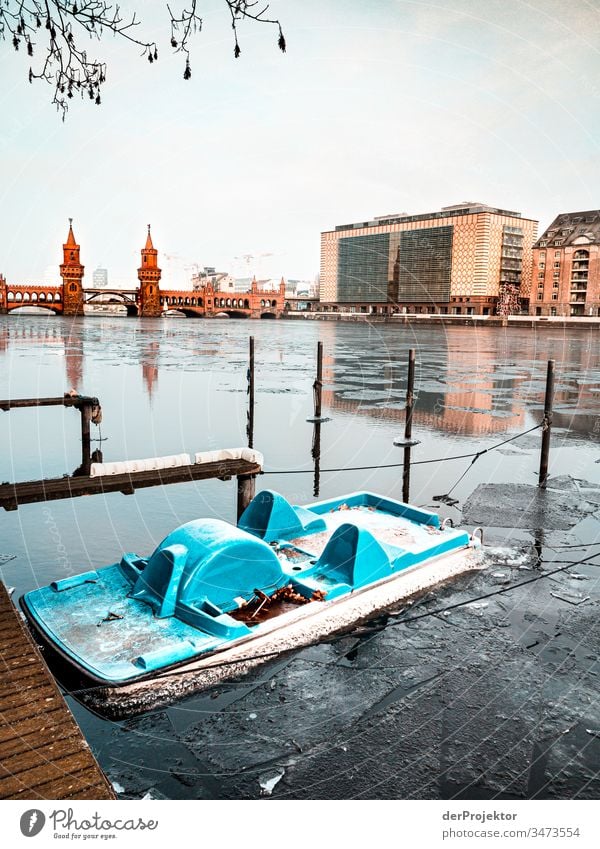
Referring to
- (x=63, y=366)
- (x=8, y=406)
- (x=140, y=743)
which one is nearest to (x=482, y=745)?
(x=140, y=743)

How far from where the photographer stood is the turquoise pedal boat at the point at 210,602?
23.0 ft

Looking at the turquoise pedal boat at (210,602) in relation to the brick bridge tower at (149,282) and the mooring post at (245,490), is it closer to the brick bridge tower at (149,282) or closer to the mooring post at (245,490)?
the mooring post at (245,490)

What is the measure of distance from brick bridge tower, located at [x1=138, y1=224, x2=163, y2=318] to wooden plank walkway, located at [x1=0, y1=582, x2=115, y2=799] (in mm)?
142041

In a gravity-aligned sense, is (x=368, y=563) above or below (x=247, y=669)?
above

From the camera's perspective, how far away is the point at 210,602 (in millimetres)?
7973

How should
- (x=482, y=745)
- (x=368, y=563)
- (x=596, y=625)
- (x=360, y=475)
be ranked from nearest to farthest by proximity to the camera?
(x=482, y=745), (x=596, y=625), (x=368, y=563), (x=360, y=475)

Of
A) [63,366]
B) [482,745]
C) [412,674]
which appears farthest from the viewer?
[63,366]

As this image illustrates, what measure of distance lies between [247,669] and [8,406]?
11381mm

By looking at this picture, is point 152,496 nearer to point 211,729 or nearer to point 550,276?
point 211,729

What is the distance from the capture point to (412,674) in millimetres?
7348

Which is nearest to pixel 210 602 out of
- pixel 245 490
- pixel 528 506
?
pixel 245 490

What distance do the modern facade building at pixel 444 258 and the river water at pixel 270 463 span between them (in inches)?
4331
